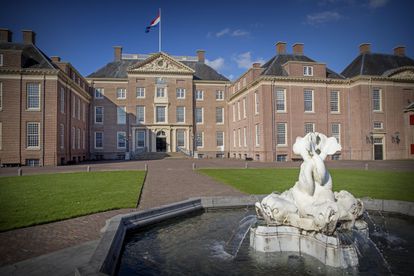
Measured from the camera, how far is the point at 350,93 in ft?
122

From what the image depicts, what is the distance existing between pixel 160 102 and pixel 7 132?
72.8 ft

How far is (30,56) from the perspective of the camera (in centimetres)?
3125

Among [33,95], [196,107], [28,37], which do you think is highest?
[28,37]

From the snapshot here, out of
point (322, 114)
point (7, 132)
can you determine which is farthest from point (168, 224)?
point (322, 114)

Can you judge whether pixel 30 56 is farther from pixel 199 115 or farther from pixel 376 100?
pixel 376 100

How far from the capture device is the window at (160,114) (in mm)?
47459

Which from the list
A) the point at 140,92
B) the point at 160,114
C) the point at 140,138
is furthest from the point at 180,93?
the point at 140,138

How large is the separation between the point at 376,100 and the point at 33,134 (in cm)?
3940

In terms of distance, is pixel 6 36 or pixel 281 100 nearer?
pixel 6 36

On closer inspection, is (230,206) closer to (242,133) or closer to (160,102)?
(242,133)

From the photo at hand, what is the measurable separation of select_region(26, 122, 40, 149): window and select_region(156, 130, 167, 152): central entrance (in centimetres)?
1919

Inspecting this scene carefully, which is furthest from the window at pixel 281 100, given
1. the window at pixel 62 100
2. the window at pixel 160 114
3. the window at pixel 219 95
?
the window at pixel 62 100

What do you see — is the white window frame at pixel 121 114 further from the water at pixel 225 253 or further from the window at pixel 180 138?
the water at pixel 225 253

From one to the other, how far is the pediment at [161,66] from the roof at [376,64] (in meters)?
24.0
